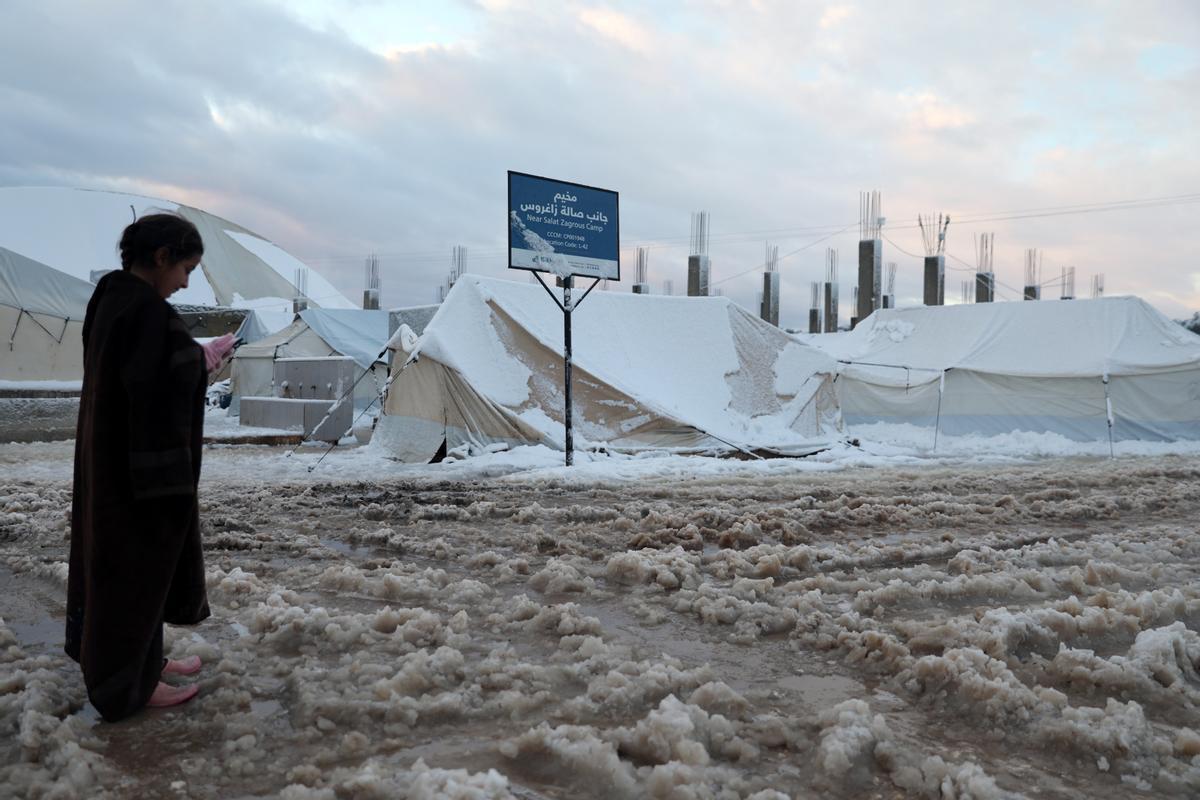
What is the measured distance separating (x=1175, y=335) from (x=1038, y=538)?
14.2 meters

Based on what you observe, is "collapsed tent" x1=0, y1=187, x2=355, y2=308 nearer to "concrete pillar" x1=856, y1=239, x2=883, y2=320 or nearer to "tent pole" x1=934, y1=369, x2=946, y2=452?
"concrete pillar" x1=856, y1=239, x2=883, y2=320

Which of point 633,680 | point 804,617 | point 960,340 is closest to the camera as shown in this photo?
point 633,680

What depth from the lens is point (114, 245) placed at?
1325 inches

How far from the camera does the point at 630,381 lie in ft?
41.0

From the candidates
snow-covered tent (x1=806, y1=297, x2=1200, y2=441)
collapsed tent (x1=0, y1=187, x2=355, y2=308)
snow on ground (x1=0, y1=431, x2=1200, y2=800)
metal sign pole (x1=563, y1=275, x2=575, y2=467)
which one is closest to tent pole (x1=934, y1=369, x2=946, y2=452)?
snow-covered tent (x1=806, y1=297, x2=1200, y2=441)

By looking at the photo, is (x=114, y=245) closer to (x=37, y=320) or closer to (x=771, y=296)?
(x=37, y=320)

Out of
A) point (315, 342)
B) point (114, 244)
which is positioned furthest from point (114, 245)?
point (315, 342)

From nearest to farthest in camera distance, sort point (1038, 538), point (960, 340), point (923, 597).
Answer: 1. point (923, 597)
2. point (1038, 538)
3. point (960, 340)

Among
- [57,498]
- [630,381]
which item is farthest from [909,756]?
[630,381]

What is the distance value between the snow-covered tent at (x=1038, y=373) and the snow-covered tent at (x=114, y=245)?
2636 cm

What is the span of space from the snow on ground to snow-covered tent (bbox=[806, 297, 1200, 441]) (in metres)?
11.0

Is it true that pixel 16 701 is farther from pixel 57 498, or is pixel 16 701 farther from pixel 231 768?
pixel 57 498

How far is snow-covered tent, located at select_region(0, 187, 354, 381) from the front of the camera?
36.7m

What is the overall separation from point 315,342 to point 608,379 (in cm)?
Answer: 952
